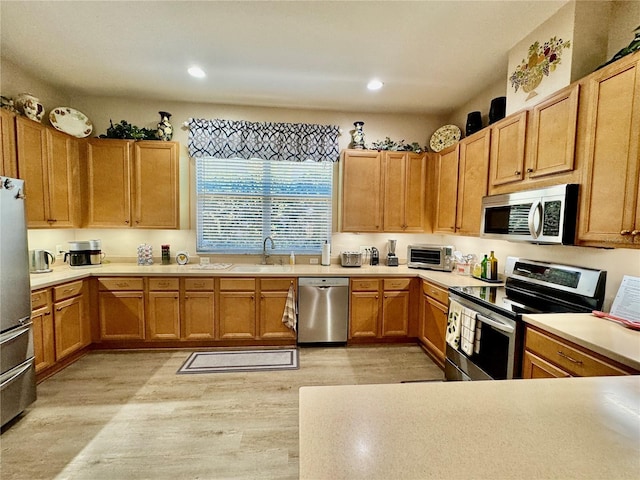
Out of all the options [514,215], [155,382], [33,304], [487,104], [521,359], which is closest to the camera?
[521,359]

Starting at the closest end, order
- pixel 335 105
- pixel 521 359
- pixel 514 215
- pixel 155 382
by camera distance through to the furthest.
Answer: pixel 521 359, pixel 514 215, pixel 155 382, pixel 335 105

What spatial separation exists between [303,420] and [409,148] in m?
3.67

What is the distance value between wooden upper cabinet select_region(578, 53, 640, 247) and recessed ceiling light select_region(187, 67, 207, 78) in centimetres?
315

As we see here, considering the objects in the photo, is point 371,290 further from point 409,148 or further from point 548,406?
point 548,406

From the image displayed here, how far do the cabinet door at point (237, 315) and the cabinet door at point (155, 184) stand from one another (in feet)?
4.01

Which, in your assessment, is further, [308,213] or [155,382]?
[308,213]

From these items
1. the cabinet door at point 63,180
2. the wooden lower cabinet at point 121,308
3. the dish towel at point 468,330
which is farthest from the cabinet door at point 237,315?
the dish towel at point 468,330

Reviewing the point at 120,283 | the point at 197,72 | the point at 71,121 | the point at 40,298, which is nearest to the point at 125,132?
the point at 71,121

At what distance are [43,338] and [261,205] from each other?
2520 mm

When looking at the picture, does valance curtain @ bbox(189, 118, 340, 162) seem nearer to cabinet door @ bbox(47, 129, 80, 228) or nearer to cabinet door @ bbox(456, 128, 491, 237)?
cabinet door @ bbox(47, 129, 80, 228)

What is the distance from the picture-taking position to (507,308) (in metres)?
1.96

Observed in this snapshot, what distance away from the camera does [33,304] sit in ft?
8.02

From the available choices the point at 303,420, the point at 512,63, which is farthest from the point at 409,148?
the point at 303,420

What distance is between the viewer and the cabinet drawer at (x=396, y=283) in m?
3.43
